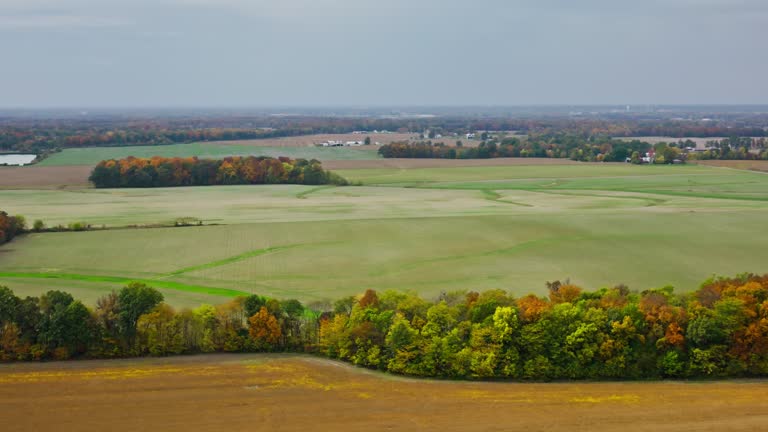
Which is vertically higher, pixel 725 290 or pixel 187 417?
pixel 725 290

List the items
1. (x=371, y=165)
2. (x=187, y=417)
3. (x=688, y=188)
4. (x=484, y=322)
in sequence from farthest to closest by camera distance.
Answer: (x=371, y=165) < (x=688, y=188) < (x=484, y=322) < (x=187, y=417)

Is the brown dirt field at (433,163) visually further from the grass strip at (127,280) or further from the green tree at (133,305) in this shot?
the green tree at (133,305)

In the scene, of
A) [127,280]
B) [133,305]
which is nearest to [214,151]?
[127,280]

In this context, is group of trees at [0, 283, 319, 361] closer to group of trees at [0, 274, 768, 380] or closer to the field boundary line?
group of trees at [0, 274, 768, 380]

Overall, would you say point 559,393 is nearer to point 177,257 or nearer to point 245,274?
point 245,274

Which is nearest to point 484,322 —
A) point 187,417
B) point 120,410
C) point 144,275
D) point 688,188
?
point 187,417

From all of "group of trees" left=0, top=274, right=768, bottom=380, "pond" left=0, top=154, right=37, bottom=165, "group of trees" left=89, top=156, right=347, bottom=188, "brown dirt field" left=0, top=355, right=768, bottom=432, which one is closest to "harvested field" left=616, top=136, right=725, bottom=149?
"group of trees" left=89, top=156, right=347, bottom=188
